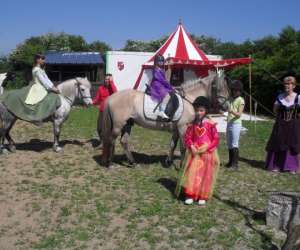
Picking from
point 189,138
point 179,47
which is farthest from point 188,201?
point 179,47

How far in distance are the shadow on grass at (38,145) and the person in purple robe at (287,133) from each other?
4239 millimetres

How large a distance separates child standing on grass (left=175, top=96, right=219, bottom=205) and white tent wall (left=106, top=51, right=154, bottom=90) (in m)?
16.0

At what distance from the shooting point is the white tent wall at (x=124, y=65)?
70.5 feet

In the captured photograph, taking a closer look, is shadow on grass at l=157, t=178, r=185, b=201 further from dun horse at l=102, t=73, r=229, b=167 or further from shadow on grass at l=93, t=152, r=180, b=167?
shadow on grass at l=93, t=152, r=180, b=167

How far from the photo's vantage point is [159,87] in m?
7.40

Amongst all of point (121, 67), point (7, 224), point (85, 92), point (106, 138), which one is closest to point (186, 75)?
point (121, 67)

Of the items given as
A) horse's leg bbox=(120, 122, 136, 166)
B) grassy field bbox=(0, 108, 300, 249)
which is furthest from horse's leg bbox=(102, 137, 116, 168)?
horse's leg bbox=(120, 122, 136, 166)

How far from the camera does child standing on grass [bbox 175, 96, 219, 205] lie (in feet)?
18.8

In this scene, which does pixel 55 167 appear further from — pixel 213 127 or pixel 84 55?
pixel 84 55

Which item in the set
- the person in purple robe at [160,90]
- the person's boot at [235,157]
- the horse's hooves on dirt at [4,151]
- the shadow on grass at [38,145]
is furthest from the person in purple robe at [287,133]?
the horse's hooves on dirt at [4,151]

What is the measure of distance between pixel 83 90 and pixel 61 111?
623mm

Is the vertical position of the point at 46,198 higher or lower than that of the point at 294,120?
lower

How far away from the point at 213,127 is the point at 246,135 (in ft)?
21.9

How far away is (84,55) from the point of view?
26.7m
